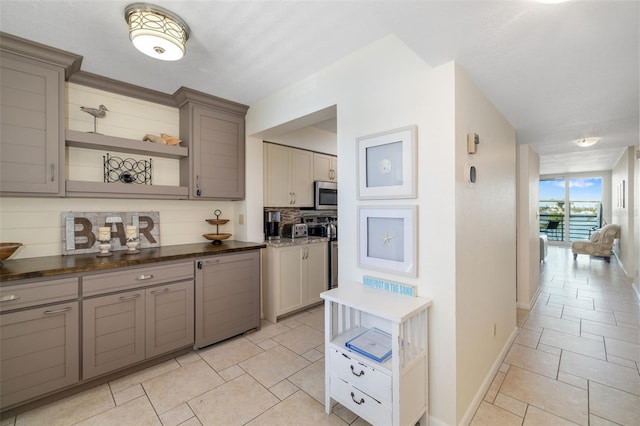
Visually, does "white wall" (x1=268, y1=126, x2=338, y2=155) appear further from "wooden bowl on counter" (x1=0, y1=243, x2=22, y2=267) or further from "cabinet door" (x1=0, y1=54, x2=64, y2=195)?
"wooden bowl on counter" (x1=0, y1=243, x2=22, y2=267)

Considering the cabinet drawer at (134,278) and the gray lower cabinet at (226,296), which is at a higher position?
the cabinet drawer at (134,278)

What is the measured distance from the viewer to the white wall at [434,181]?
162cm

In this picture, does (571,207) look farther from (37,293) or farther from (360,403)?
(37,293)

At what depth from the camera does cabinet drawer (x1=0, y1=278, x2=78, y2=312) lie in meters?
1.72

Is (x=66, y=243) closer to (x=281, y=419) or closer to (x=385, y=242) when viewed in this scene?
(x=281, y=419)

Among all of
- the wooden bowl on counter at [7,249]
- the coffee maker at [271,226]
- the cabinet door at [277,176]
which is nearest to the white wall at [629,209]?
the cabinet door at [277,176]

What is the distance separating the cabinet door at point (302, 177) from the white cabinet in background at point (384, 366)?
2.26 m

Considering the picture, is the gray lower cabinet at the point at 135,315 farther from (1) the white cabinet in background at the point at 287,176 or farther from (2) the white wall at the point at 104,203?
(1) the white cabinet in background at the point at 287,176

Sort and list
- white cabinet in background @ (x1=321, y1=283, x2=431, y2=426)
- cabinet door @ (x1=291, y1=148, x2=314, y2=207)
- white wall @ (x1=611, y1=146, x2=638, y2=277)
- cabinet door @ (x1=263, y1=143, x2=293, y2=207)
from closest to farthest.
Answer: white cabinet in background @ (x1=321, y1=283, x2=431, y2=426)
cabinet door @ (x1=263, y1=143, x2=293, y2=207)
cabinet door @ (x1=291, y1=148, x2=314, y2=207)
white wall @ (x1=611, y1=146, x2=638, y2=277)

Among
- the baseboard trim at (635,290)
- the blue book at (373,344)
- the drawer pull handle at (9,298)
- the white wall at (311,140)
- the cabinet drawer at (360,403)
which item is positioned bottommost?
the baseboard trim at (635,290)

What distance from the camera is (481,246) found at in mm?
1994

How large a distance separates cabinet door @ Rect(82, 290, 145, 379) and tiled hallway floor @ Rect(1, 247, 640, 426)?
185mm

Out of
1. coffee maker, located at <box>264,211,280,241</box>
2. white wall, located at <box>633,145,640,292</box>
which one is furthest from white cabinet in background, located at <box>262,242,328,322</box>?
white wall, located at <box>633,145,640,292</box>

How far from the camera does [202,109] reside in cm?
292
